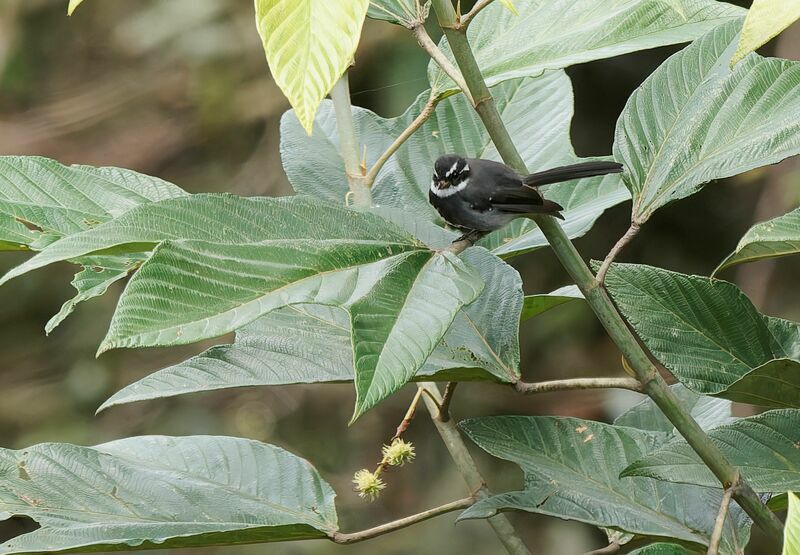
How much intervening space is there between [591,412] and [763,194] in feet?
2.71

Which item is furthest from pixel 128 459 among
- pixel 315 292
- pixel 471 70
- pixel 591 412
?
pixel 591 412

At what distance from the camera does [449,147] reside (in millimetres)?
1198

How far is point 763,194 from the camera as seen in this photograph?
2.72 metres

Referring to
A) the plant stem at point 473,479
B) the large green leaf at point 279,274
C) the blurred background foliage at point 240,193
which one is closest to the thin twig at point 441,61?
the large green leaf at point 279,274

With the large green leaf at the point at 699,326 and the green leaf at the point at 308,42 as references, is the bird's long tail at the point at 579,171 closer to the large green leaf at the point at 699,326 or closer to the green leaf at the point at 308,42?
the large green leaf at the point at 699,326

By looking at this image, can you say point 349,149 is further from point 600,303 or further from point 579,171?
point 600,303

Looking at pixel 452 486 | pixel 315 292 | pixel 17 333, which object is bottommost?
pixel 452 486

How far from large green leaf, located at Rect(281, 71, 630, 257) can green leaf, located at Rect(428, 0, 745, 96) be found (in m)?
0.13

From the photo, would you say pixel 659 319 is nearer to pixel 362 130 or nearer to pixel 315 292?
pixel 315 292

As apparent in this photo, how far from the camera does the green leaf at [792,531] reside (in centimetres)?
44

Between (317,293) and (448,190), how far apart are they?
655 mm

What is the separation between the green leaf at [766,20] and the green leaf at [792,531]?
9.4 inches

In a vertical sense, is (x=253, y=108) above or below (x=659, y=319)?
above

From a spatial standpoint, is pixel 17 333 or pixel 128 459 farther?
pixel 17 333
